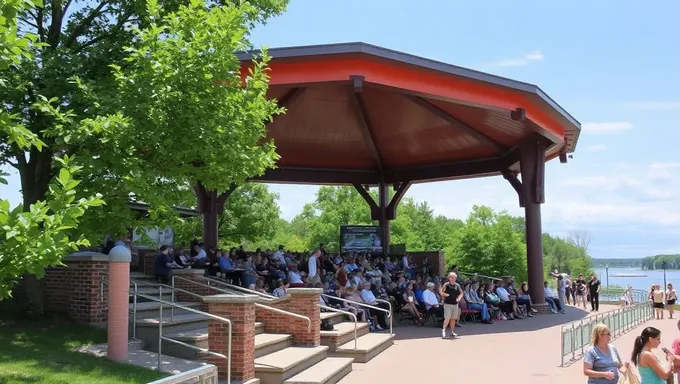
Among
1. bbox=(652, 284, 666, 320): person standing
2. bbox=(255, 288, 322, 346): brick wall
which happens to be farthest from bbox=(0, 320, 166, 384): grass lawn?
bbox=(652, 284, 666, 320): person standing

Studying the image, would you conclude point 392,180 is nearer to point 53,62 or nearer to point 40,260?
point 53,62

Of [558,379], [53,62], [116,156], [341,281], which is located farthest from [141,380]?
[341,281]

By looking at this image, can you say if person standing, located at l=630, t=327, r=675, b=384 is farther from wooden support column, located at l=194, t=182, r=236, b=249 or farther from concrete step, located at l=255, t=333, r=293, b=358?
wooden support column, located at l=194, t=182, r=236, b=249

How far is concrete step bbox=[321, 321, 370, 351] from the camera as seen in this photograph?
497 inches

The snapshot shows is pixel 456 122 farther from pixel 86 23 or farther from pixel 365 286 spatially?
pixel 86 23

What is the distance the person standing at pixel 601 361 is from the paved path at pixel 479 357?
3655mm

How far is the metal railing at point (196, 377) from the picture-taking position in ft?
14.1

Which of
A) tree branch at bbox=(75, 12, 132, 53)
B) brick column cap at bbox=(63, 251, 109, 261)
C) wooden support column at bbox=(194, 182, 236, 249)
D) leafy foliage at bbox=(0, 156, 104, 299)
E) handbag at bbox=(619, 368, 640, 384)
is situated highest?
tree branch at bbox=(75, 12, 132, 53)

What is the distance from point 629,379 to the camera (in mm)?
6488

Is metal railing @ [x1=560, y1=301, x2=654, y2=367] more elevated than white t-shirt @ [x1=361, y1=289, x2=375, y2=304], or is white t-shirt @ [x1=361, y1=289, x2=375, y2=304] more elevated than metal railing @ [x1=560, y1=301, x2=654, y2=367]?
white t-shirt @ [x1=361, y1=289, x2=375, y2=304]

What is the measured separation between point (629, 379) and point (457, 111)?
16517 mm

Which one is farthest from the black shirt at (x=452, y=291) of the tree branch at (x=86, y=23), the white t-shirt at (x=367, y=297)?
the tree branch at (x=86, y=23)

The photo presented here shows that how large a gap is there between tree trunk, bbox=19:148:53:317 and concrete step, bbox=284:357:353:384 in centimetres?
449

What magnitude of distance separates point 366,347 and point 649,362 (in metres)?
6.93
